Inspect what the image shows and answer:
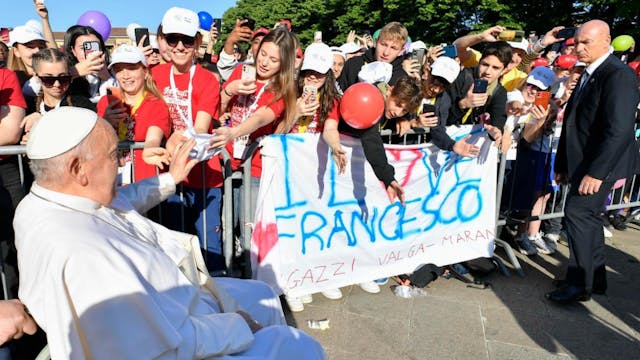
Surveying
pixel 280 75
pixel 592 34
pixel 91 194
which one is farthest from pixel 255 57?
pixel 592 34

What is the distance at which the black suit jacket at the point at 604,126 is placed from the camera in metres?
3.26

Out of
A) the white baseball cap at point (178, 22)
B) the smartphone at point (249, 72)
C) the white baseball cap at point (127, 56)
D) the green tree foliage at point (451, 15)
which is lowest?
the smartphone at point (249, 72)

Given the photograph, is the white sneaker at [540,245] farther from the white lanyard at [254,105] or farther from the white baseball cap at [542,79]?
the white lanyard at [254,105]

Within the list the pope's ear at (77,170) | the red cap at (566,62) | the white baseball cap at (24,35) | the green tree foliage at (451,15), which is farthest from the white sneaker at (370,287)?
the green tree foliage at (451,15)

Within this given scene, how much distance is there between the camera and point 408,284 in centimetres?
385

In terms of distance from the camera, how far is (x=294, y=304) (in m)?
3.46

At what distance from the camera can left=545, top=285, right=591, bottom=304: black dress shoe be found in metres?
3.59

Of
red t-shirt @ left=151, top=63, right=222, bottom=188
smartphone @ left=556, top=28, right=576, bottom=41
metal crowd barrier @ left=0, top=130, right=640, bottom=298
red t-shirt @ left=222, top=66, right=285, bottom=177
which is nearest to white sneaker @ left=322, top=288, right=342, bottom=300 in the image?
metal crowd barrier @ left=0, top=130, right=640, bottom=298

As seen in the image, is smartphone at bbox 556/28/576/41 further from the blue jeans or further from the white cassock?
the white cassock

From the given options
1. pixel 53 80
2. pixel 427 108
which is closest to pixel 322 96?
pixel 427 108

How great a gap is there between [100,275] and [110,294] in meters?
0.07

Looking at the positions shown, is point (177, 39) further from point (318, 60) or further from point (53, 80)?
point (318, 60)

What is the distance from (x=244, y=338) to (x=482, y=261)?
3.07 meters

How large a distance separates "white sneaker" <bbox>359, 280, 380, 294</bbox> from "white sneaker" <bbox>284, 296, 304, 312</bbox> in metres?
0.62
